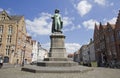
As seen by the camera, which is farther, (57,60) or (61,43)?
(61,43)

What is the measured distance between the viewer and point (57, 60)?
18156 millimetres

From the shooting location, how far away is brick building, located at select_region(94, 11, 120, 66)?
45.1 meters

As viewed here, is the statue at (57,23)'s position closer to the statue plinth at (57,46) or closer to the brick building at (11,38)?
the statue plinth at (57,46)

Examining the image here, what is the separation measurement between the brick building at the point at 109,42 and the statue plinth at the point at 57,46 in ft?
95.5

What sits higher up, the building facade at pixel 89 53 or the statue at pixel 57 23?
the statue at pixel 57 23

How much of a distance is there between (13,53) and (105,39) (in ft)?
104

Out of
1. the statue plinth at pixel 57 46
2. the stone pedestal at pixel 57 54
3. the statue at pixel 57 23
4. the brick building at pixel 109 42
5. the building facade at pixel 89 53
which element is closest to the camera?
the stone pedestal at pixel 57 54

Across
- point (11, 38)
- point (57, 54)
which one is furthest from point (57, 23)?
point (11, 38)

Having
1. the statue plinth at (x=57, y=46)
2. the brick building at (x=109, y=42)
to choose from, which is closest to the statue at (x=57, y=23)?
the statue plinth at (x=57, y=46)

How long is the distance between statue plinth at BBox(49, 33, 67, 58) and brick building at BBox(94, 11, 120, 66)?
29.1 m

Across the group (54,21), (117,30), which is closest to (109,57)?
(117,30)

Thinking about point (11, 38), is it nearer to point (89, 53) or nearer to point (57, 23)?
point (57, 23)

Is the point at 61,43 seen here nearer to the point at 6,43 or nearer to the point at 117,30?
the point at 117,30

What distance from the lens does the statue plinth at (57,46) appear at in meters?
18.9
